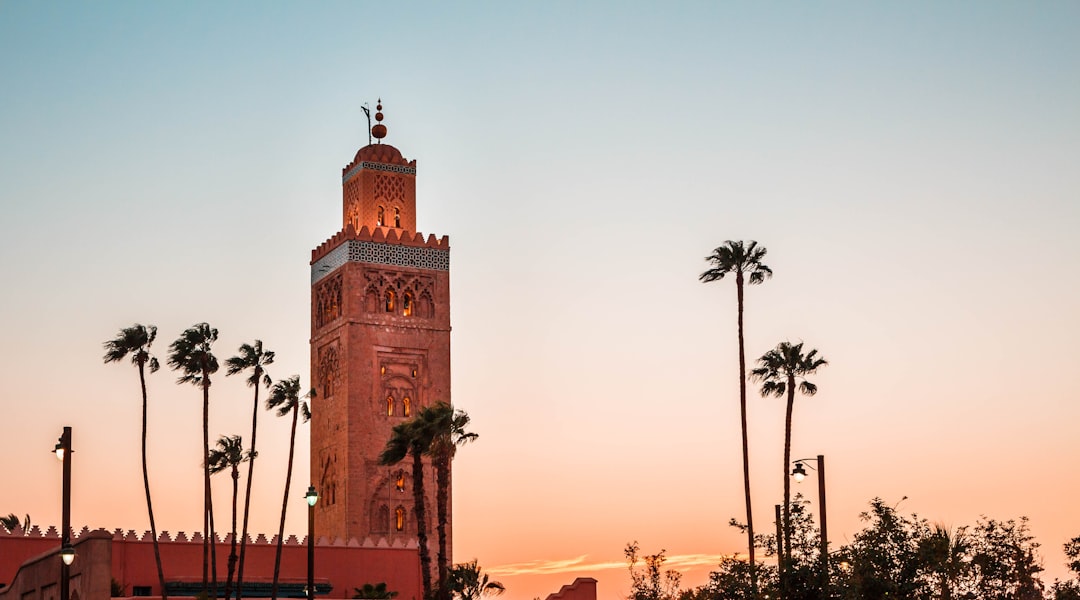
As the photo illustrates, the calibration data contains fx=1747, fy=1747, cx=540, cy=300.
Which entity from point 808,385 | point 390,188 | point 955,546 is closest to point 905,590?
point 955,546

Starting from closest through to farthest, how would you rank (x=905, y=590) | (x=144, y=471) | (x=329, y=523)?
1. (x=905, y=590)
2. (x=144, y=471)
3. (x=329, y=523)

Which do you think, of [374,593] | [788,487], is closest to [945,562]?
[788,487]

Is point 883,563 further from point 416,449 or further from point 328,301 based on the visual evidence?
point 328,301

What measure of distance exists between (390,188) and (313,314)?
20.3 ft

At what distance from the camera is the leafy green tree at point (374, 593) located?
5809 centimetres

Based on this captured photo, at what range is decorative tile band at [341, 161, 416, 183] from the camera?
239ft

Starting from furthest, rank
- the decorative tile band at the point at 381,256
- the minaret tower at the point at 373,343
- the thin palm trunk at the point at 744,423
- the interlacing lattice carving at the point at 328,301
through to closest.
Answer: the interlacing lattice carving at the point at 328,301
the decorative tile band at the point at 381,256
the minaret tower at the point at 373,343
the thin palm trunk at the point at 744,423

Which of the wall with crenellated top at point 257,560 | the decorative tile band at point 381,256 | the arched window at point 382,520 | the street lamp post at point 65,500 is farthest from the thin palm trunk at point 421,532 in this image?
the decorative tile band at point 381,256

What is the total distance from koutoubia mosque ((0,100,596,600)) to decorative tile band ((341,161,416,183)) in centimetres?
4

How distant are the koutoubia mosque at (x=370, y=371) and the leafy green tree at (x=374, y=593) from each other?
6.38 feet

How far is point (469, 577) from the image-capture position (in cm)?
5459

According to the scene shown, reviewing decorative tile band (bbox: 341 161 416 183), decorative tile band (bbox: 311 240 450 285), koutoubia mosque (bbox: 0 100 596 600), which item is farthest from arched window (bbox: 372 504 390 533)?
decorative tile band (bbox: 341 161 416 183)

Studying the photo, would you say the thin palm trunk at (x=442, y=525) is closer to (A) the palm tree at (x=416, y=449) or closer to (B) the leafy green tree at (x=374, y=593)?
(A) the palm tree at (x=416, y=449)

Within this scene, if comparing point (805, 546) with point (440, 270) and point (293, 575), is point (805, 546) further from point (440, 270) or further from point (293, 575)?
point (440, 270)
